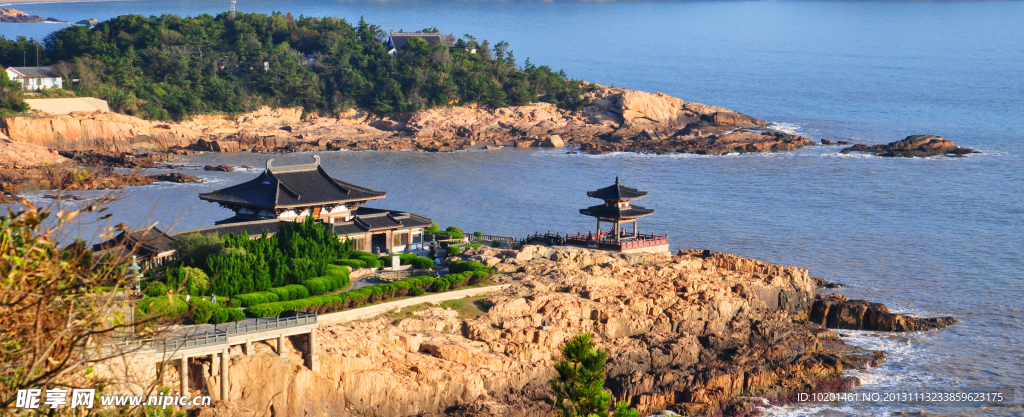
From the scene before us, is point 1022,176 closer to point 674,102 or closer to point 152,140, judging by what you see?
point 674,102

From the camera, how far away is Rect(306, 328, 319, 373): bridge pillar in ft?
99.8

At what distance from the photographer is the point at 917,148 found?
3625 inches

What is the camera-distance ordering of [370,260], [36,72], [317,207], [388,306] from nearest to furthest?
[388,306] < [370,260] < [317,207] < [36,72]

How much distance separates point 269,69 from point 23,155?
33.7 m

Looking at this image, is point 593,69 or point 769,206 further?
point 593,69

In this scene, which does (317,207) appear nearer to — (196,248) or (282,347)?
(196,248)

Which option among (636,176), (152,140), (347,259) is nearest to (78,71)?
(152,140)

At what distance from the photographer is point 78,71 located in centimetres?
9394

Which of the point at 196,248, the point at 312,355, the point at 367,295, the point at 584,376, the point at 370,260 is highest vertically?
the point at 584,376

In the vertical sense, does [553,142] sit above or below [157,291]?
above

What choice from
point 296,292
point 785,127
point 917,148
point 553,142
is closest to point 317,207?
point 296,292

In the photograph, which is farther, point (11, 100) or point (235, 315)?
point (11, 100)

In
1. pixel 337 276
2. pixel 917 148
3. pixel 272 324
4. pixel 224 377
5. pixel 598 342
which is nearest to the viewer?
pixel 224 377

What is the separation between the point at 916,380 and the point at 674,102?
241 ft
